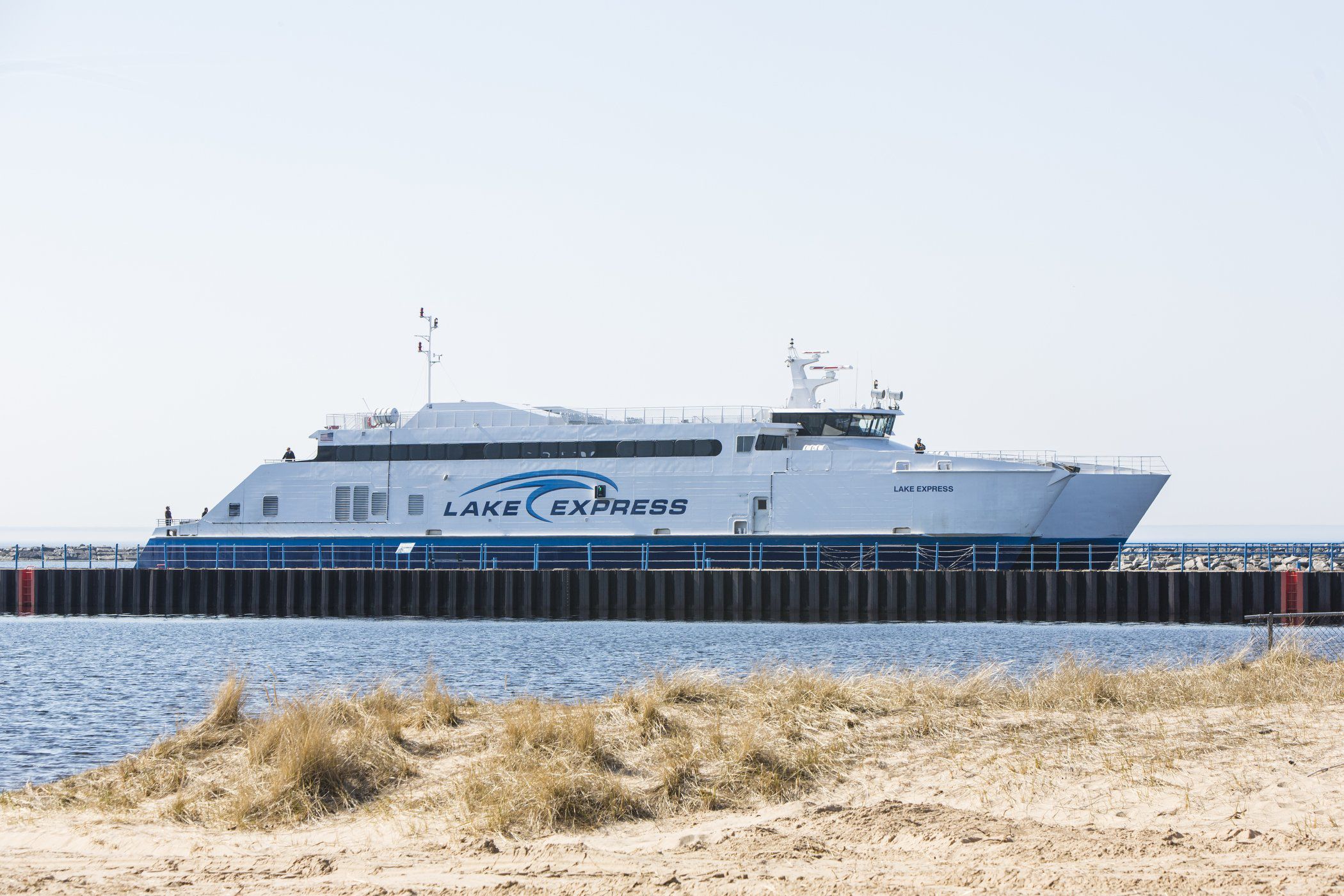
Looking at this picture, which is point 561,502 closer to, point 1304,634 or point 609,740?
point 1304,634

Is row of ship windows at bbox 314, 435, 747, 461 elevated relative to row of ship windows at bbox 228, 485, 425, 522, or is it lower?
elevated

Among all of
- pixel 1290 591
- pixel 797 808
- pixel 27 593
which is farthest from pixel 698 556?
pixel 797 808

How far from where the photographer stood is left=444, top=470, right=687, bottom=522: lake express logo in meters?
37.4

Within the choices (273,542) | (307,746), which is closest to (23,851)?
(307,746)

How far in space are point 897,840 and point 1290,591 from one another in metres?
26.3

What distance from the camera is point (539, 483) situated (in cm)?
3844

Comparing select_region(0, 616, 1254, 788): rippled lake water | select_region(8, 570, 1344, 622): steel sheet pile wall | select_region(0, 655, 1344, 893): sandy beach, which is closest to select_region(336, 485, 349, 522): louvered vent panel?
select_region(8, 570, 1344, 622): steel sheet pile wall

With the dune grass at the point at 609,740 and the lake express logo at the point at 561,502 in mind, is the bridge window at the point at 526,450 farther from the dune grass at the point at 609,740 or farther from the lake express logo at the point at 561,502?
the dune grass at the point at 609,740

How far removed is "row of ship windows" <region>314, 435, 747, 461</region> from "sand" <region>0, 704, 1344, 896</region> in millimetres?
26680

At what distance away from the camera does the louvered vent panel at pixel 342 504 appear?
133ft

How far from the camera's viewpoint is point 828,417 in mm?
37125

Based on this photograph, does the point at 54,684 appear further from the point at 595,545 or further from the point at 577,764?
the point at 595,545

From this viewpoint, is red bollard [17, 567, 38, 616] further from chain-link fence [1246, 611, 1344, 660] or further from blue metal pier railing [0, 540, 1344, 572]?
chain-link fence [1246, 611, 1344, 660]

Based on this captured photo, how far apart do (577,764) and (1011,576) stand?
2383cm
